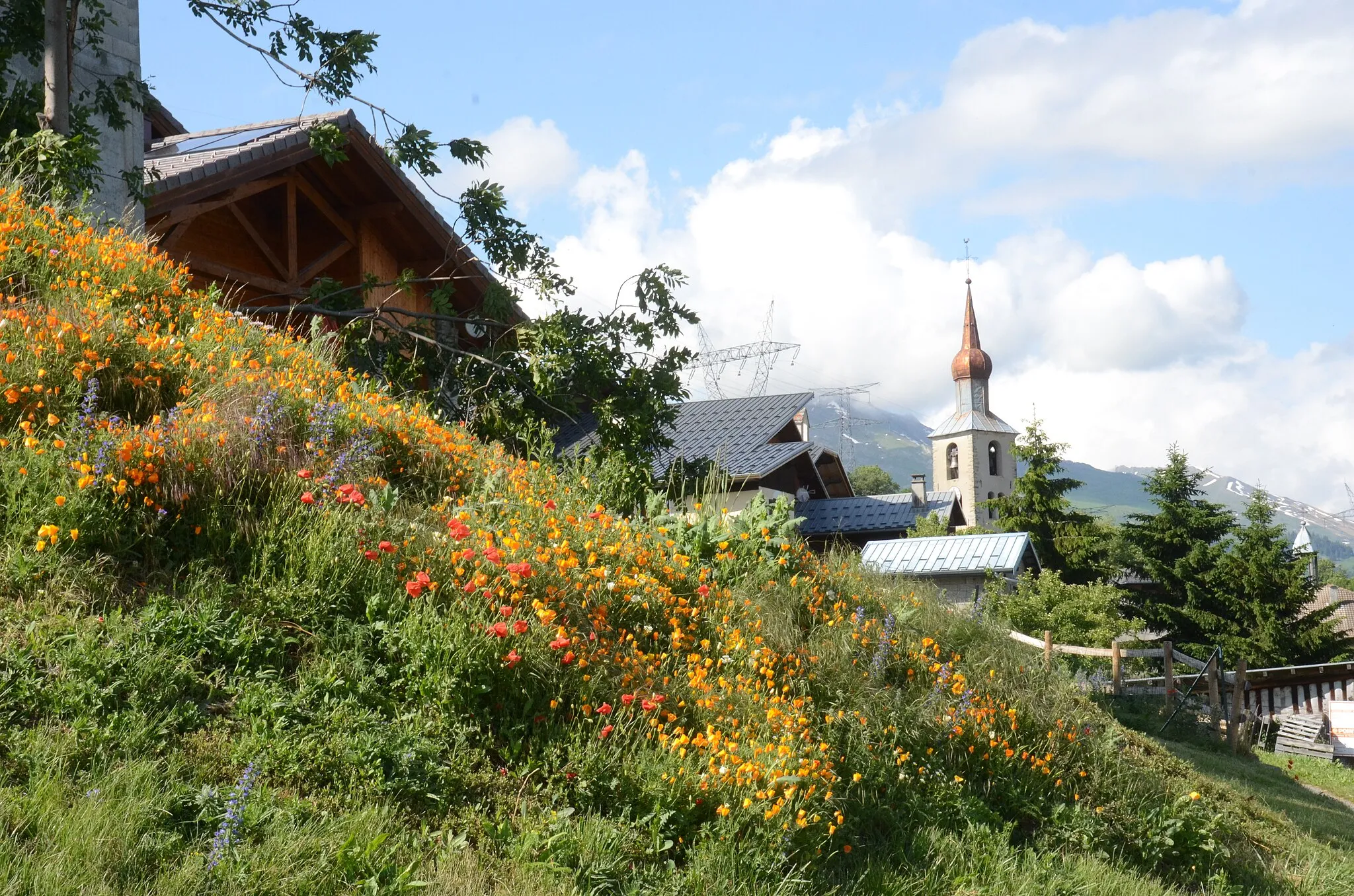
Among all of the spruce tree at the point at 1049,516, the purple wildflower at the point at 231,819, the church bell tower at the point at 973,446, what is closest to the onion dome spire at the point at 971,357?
the church bell tower at the point at 973,446

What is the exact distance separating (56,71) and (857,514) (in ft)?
87.4

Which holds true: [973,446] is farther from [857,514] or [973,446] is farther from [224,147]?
[224,147]

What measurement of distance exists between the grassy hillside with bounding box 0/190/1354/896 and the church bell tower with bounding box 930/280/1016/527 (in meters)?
64.4

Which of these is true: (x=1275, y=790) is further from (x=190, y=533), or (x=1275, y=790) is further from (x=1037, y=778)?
(x=190, y=533)

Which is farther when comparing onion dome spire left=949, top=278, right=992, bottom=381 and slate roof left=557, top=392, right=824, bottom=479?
onion dome spire left=949, top=278, right=992, bottom=381

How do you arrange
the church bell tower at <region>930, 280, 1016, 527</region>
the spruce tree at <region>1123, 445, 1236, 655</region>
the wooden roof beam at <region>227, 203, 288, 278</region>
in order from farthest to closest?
1. the church bell tower at <region>930, 280, 1016, 527</region>
2. the spruce tree at <region>1123, 445, 1236, 655</region>
3. the wooden roof beam at <region>227, 203, 288, 278</region>

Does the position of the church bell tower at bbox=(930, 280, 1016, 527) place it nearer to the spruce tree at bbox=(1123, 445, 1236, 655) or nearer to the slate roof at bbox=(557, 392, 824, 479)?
the spruce tree at bbox=(1123, 445, 1236, 655)

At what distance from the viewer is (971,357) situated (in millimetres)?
80750

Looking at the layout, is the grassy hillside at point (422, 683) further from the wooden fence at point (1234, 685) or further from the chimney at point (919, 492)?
the chimney at point (919, 492)

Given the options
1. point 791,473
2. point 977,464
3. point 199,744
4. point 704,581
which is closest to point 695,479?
point 704,581

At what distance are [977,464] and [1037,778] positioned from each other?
2704 inches

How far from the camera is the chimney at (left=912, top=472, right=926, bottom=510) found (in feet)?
116

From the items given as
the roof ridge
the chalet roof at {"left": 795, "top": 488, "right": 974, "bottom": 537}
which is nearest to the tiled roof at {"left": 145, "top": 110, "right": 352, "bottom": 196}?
the roof ridge

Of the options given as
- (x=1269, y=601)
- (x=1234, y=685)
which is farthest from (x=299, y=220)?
(x=1269, y=601)
